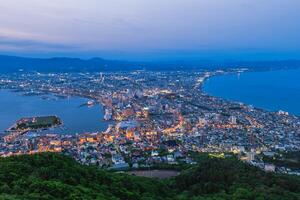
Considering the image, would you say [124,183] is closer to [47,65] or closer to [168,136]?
[168,136]

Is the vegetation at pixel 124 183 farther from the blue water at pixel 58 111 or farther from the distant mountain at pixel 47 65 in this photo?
the distant mountain at pixel 47 65

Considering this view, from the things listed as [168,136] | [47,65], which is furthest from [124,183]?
[47,65]

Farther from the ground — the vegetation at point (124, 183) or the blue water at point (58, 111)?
the vegetation at point (124, 183)

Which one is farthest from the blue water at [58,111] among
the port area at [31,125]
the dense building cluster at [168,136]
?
the dense building cluster at [168,136]

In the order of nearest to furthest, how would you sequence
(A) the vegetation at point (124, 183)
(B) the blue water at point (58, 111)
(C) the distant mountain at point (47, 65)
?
(A) the vegetation at point (124, 183) → (B) the blue water at point (58, 111) → (C) the distant mountain at point (47, 65)

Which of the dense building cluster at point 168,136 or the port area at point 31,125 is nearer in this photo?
the dense building cluster at point 168,136

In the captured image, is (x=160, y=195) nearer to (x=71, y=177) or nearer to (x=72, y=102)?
(x=71, y=177)

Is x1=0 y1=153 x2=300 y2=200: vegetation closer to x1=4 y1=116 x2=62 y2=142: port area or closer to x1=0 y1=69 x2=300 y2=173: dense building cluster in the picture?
x1=0 y1=69 x2=300 y2=173: dense building cluster
